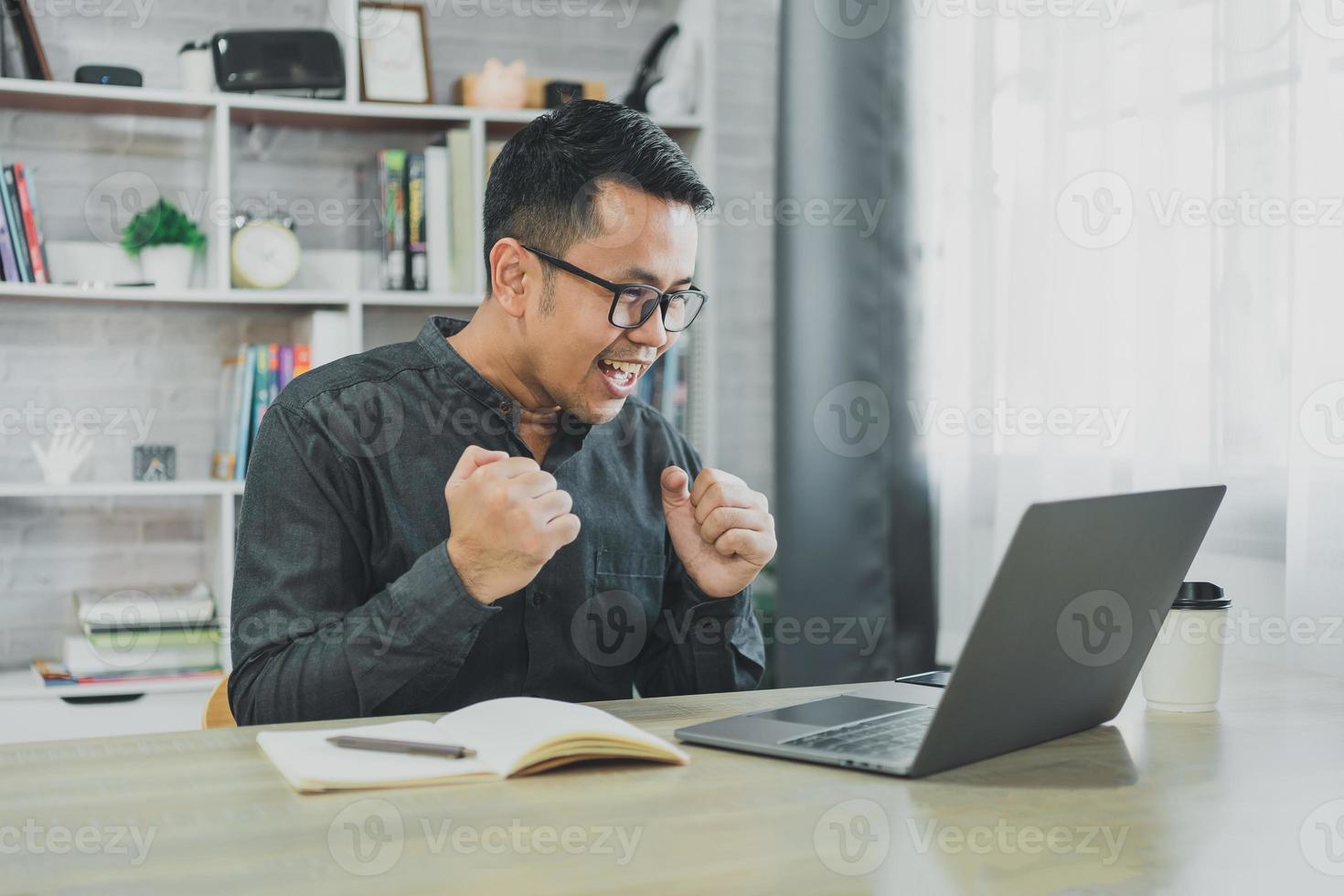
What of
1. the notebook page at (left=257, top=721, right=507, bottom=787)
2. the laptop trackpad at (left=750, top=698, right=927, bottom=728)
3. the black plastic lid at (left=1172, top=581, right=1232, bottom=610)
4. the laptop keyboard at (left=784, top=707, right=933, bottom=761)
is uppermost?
the black plastic lid at (left=1172, top=581, right=1232, bottom=610)

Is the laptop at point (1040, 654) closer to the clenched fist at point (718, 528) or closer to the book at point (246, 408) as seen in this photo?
the clenched fist at point (718, 528)

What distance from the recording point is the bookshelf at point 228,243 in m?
2.54

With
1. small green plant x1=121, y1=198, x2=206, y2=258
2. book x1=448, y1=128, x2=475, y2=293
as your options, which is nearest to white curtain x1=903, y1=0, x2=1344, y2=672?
book x1=448, y1=128, x2=475, y2=293

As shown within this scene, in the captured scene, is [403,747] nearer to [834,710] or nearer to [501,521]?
[501,521]

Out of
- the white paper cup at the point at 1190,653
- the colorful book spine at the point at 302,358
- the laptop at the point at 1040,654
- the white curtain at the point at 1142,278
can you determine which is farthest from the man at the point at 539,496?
the colorful book spine at the point at 302,358

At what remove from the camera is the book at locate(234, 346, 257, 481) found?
8.59 ft

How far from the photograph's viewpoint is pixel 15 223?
2.51m

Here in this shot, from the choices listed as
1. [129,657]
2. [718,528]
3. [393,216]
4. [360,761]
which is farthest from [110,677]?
[360,761]

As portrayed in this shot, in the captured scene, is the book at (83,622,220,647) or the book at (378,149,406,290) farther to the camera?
the book at (378,149,406,290)

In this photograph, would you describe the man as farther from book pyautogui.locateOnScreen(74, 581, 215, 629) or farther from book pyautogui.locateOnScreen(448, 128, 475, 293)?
book pyautogui.locateOnScreen(74, 581, 215, 629)

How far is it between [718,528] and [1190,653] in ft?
1.56

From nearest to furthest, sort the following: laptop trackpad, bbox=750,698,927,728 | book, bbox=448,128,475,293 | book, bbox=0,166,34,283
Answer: laptop trackpad, bbox=750,698,927,728 → book, bbox=0,166,34,283 → book, bbox=448,128,475,293

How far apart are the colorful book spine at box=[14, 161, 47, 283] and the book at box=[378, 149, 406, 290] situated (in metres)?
0.67

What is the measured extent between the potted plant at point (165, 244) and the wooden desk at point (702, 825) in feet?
5.85
